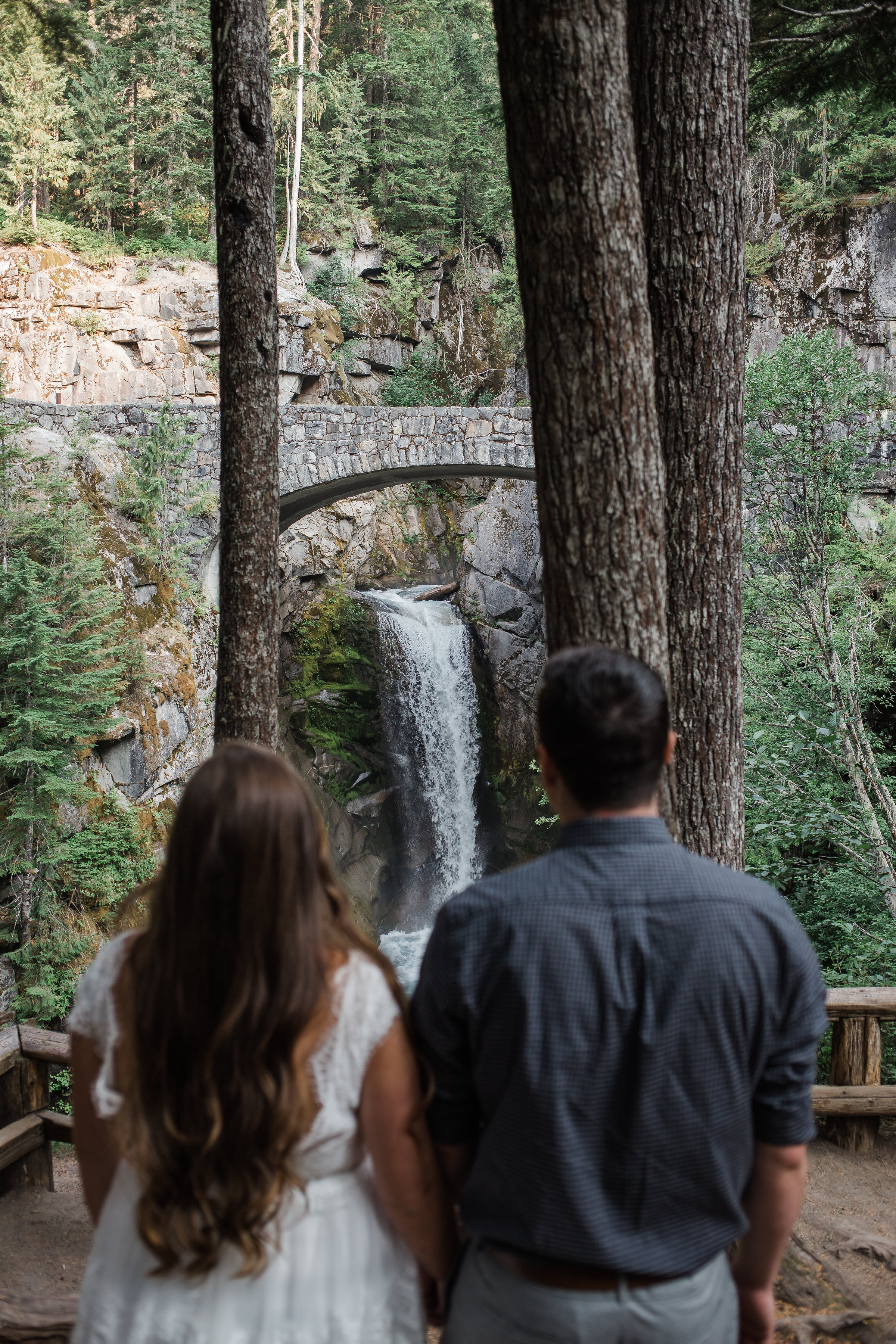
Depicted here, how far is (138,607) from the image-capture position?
10.1 meters

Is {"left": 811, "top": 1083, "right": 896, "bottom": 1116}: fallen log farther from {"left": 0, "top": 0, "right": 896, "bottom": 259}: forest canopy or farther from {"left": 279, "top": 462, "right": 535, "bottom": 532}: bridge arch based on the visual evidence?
{"left": 0, "top": 0, "right": 896, "bottom": 259}: forest canopy

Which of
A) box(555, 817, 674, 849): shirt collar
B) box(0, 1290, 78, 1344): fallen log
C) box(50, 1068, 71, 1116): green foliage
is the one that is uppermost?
box(555, 817, 674, 849): shirt collar

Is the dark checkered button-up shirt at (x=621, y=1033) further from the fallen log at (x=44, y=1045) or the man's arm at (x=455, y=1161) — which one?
the fallen log at (x=44, y=1045)

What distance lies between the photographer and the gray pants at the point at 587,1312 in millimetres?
1044

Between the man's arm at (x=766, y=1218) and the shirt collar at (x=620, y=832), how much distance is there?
0.43 metres

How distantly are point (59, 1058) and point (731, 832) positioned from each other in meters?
2.62

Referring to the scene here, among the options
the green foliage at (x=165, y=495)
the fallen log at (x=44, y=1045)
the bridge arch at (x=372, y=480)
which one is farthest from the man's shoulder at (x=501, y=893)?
the bridge arch at (x=372, y=480)

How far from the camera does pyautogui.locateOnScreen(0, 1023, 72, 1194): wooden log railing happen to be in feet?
10.9

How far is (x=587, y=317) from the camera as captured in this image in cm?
169

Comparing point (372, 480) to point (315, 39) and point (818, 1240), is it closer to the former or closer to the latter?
point (818, 1240)

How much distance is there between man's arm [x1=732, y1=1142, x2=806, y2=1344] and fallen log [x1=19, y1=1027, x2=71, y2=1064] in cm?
276

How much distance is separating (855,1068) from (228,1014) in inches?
129

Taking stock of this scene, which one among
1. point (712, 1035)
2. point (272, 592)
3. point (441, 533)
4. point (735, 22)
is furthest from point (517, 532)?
point (712, 1035)

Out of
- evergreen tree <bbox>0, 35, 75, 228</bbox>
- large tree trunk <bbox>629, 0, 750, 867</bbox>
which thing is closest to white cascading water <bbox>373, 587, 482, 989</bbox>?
evergreen tree <bbox>0, 35, 75, 228</bbox>
